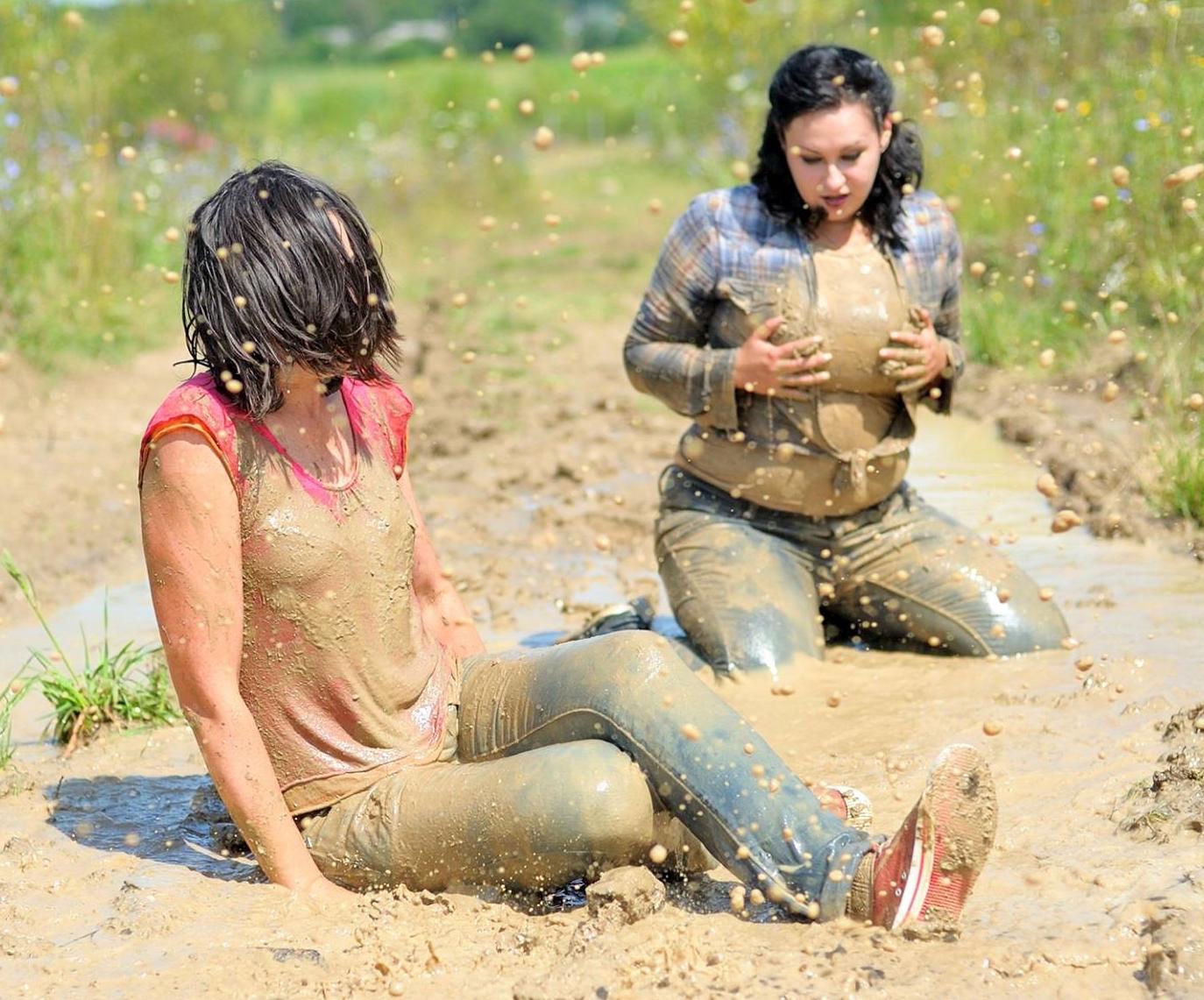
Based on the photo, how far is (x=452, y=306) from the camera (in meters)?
10.6

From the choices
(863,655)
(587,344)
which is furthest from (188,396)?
(587,344)

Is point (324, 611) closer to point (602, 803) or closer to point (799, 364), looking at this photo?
point (602, 803)

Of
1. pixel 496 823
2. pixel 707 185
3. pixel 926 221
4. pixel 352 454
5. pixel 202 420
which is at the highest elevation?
pixel 707 185

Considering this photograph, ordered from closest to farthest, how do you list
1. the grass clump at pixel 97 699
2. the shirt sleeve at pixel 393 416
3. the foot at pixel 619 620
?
the shirt sleeve at pixel 393 416 < the grass clump at pixel 97 699 < the foot at pixel 619 620

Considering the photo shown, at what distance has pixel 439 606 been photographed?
3.60 meters

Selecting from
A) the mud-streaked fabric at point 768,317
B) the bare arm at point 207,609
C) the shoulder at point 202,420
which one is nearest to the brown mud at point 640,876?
the bare arm at point 207,609

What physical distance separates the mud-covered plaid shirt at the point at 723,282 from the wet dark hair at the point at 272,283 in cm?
168

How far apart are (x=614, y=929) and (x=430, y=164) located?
46.4 feet

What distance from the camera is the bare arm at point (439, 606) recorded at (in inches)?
140

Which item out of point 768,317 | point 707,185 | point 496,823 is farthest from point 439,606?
point 707,185

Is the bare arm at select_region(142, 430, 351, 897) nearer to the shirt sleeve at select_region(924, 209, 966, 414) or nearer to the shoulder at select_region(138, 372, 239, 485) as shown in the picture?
the shoulder at select_region(138, 372, 239, 485)

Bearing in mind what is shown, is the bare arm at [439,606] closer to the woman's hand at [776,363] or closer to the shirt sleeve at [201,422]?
the shirt sleeve at [201,422]

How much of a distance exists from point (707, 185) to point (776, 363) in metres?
9.10

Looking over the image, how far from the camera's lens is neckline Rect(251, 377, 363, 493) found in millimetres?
3066
